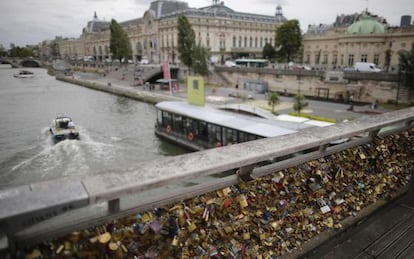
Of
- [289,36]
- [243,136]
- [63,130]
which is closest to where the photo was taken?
[243,136]

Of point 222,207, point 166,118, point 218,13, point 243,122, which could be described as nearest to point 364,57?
point 218,13

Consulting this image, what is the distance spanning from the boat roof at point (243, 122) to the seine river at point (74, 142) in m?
2.57

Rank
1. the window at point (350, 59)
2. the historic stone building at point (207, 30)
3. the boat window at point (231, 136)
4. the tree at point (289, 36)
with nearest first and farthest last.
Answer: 1. the boat window at point (231, 136)
2. the window at point (350, 59)
3. the tree at point (289, 36)
4. the historic stone building at point (207, 30)

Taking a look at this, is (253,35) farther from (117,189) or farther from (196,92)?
(117,189)

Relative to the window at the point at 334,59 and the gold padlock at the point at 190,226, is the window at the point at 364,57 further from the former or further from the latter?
the gold padlock at the point at 190,226

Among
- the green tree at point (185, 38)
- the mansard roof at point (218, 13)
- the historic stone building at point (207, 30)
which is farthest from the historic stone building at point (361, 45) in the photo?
the green tree at point (185, 38)

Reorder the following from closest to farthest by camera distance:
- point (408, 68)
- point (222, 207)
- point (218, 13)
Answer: point (222, 207) → point (408, 68) → point (218, 13)

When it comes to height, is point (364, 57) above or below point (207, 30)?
below

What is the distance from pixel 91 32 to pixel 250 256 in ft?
424

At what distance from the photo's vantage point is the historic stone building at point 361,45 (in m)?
43.2

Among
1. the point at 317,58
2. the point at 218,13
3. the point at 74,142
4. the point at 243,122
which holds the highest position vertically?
the point at 218,13

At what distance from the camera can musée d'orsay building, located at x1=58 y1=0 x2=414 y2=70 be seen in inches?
1779

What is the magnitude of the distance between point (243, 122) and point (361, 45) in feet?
132

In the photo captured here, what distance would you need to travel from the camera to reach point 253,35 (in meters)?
78.3
